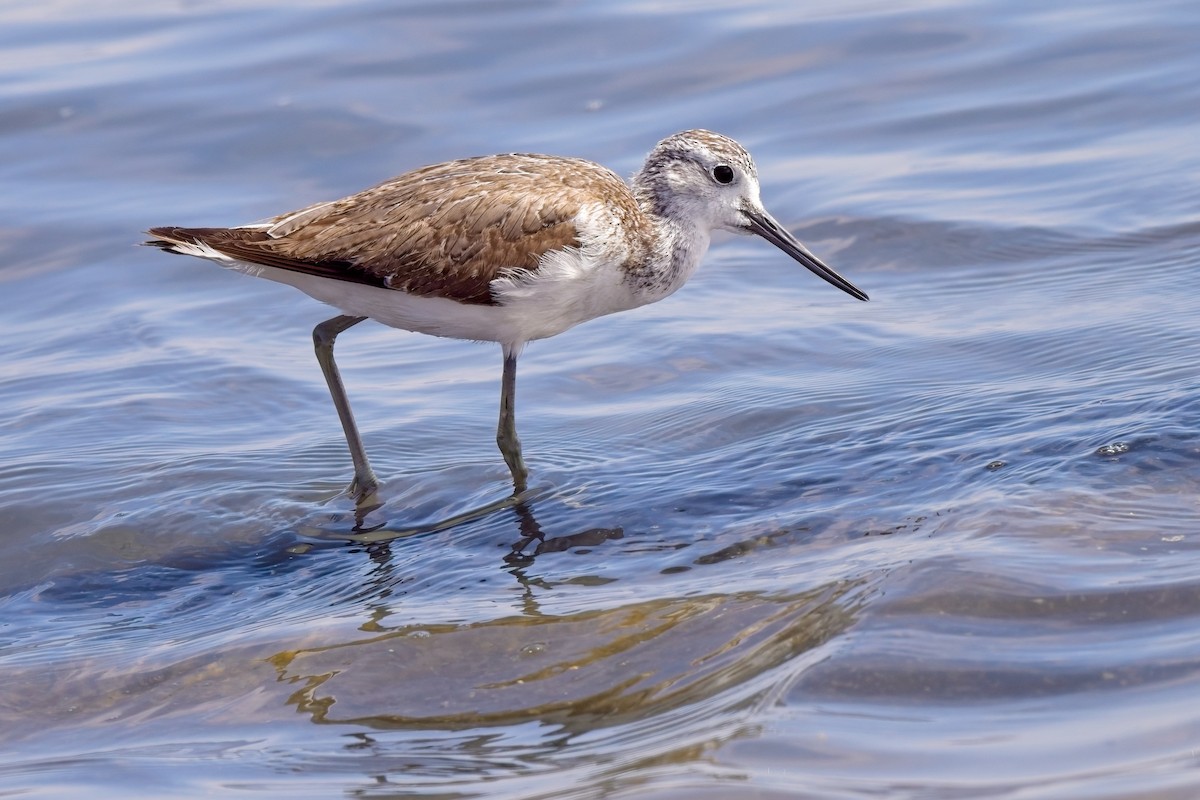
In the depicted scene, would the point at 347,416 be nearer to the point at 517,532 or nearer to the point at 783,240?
the point at 517,532

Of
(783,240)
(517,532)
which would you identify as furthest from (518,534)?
(783,240)

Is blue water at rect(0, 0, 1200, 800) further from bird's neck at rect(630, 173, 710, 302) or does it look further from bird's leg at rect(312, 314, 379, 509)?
bird's neck at rect(630, 173, 710, 302)

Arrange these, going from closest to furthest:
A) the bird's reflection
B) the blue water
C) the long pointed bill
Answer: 1. the blue water
2. the bird's reflection
3. the long pointed bill

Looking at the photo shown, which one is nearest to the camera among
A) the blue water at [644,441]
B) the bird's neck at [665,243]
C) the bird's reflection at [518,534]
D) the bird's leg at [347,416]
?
the blue water at [644,441]

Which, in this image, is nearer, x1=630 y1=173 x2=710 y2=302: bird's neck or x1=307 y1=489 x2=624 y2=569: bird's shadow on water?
x1=307 y1=489 x2=624 y2=569: bird's shadow on water

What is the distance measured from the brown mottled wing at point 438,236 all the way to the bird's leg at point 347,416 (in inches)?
27.2

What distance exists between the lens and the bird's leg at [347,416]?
7652 mm

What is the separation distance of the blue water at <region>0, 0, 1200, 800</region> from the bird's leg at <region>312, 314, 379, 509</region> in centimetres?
16

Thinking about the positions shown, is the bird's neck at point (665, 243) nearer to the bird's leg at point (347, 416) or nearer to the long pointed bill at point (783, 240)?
the long pointed bill at point (783, 240)

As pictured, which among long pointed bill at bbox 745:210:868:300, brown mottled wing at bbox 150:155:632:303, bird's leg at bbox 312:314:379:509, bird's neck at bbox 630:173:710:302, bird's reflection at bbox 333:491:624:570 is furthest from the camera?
long pointed bill at bbox 745:210:868:300

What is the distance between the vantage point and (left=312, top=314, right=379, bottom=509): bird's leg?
25.1 ft

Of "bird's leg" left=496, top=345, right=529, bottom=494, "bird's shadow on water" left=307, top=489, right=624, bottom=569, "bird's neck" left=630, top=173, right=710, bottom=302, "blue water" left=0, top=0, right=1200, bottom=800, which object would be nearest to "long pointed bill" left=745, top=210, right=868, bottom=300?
"bird's neck" left=630, top=173, right=710, bottom=302

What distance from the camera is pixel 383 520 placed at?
7316mm

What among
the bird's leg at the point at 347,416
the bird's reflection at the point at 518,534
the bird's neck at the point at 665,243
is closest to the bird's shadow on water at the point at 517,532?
the bird's reflection at the point at 518,534
